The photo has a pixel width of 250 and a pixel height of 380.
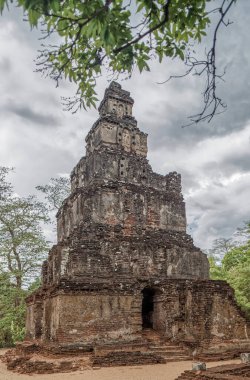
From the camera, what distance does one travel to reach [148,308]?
57.9 feet

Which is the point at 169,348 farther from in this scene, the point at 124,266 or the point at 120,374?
the point at 124,266

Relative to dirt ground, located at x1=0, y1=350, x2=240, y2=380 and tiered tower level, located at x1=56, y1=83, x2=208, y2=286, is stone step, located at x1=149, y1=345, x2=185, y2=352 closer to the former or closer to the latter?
dirt ground, located at x1=0, y1=350, x2=240, y2=380

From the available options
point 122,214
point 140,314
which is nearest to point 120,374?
point 140,314

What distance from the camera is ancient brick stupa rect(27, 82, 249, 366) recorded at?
1380 centimetres

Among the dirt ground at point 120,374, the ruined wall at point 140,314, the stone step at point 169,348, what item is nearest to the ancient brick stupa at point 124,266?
the ruined wall at point 140,314

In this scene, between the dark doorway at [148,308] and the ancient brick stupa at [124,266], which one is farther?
the dark doorway at [148,308]

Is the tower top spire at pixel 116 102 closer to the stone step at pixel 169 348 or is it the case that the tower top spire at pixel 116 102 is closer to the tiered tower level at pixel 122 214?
the tiered tower level at pixel 122 214

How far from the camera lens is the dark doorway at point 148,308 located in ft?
54.5

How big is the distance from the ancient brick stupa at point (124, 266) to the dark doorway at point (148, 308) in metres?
0.05

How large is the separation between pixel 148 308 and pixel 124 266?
9.64ft

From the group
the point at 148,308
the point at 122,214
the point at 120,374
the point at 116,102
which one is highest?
the point at 116,102

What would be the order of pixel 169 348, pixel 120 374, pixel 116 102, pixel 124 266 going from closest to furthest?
1. pixel 120 374
2. pixel 169 348
3. pixel 124 266
4. pixel 116 102

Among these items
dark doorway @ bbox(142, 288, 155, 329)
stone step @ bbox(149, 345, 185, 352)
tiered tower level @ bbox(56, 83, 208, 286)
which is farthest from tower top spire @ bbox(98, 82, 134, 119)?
stone step @ bbox(149, 345, 185, 352)

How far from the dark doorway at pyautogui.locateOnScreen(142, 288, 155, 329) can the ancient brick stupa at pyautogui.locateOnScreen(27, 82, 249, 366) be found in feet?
0.18
